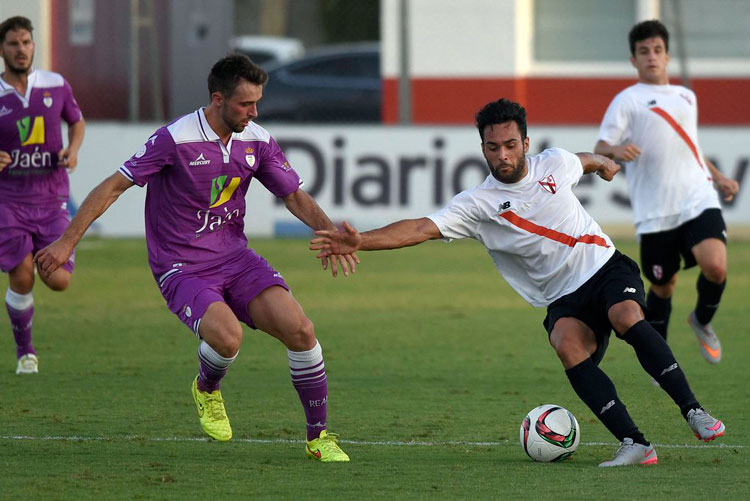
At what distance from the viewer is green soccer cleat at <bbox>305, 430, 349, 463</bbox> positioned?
6.44 meters

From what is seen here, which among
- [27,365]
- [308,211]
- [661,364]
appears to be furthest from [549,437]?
[27,365]

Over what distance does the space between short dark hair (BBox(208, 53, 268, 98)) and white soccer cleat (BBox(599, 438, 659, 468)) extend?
2.41m

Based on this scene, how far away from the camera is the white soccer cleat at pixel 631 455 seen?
20.5ft

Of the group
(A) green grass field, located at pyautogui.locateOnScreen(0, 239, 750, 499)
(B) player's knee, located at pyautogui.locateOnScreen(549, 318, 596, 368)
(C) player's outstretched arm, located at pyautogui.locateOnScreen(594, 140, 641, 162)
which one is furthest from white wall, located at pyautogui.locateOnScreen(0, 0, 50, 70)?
(B) player's knee, located at pyautogui.locateOnScreen(549, 318, 596, 368)

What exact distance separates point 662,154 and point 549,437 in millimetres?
3232

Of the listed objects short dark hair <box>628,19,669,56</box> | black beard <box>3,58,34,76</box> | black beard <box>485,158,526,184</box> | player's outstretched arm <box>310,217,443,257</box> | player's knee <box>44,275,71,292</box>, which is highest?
short dark hair <box>628,19,669,56</box>

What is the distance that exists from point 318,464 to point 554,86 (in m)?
16.6

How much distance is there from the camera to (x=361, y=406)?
801 centimetres

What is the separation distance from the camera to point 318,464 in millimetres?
6387

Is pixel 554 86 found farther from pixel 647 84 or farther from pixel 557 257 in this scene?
pixel 557 257

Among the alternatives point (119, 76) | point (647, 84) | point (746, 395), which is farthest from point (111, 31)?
point (746, 395)

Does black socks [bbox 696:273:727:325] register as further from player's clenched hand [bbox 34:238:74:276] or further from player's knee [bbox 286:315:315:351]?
player's clenched hand [bbox 34:238:74:276]

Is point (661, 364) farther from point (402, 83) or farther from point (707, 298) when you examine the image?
point (402, 83)

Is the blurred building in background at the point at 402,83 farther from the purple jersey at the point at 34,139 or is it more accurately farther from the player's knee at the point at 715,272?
the player's knee at the point at 715,272
